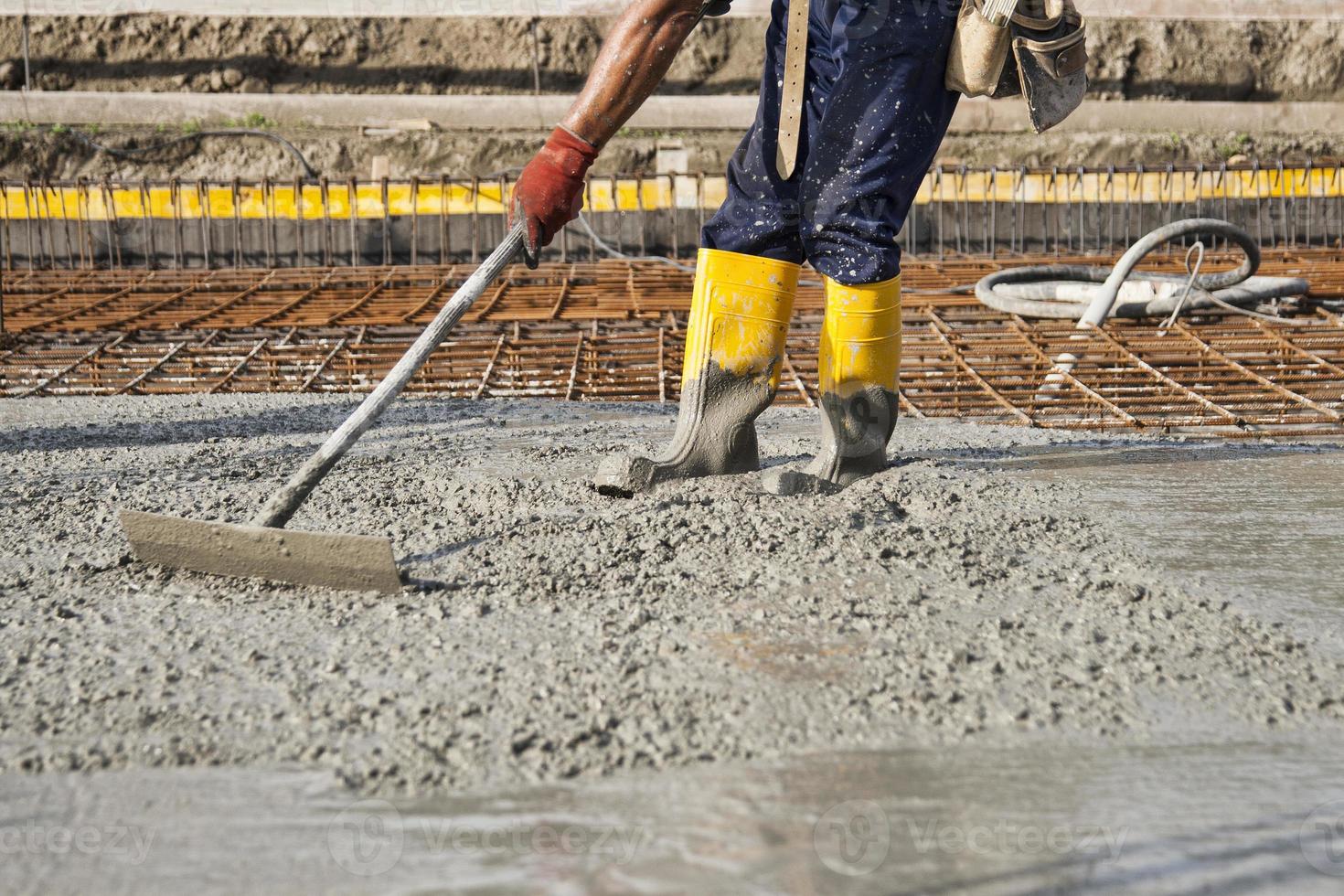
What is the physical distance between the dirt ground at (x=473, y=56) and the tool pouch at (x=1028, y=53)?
29.2 ft

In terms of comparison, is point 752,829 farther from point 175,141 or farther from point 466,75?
point 466,75

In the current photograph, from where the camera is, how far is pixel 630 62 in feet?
7.84

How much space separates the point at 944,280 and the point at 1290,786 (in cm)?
533

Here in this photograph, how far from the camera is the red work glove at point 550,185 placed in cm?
239

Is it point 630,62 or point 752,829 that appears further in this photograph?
point 630,62

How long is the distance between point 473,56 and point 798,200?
30.2 feet

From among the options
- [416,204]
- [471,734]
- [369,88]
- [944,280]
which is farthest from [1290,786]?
[369,88]

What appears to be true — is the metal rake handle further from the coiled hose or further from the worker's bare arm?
the coiled hose

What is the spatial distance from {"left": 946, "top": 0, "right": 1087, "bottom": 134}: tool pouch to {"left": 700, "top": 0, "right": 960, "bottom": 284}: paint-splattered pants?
6 cm

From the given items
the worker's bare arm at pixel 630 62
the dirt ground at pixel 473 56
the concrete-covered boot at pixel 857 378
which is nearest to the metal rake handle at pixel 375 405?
the worker's bare arm at pixel 630 62

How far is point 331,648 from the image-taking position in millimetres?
1671

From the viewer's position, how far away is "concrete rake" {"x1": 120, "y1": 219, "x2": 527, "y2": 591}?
1.88 metres

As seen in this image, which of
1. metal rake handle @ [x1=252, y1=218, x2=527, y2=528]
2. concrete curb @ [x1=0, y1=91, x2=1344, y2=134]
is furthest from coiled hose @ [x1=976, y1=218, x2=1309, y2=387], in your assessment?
concrete curb @ [x1=0, y1=91, x2=1344, y2=134]

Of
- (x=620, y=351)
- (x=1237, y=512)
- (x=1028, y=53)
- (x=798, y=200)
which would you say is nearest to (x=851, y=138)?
(x=798, y=200)
